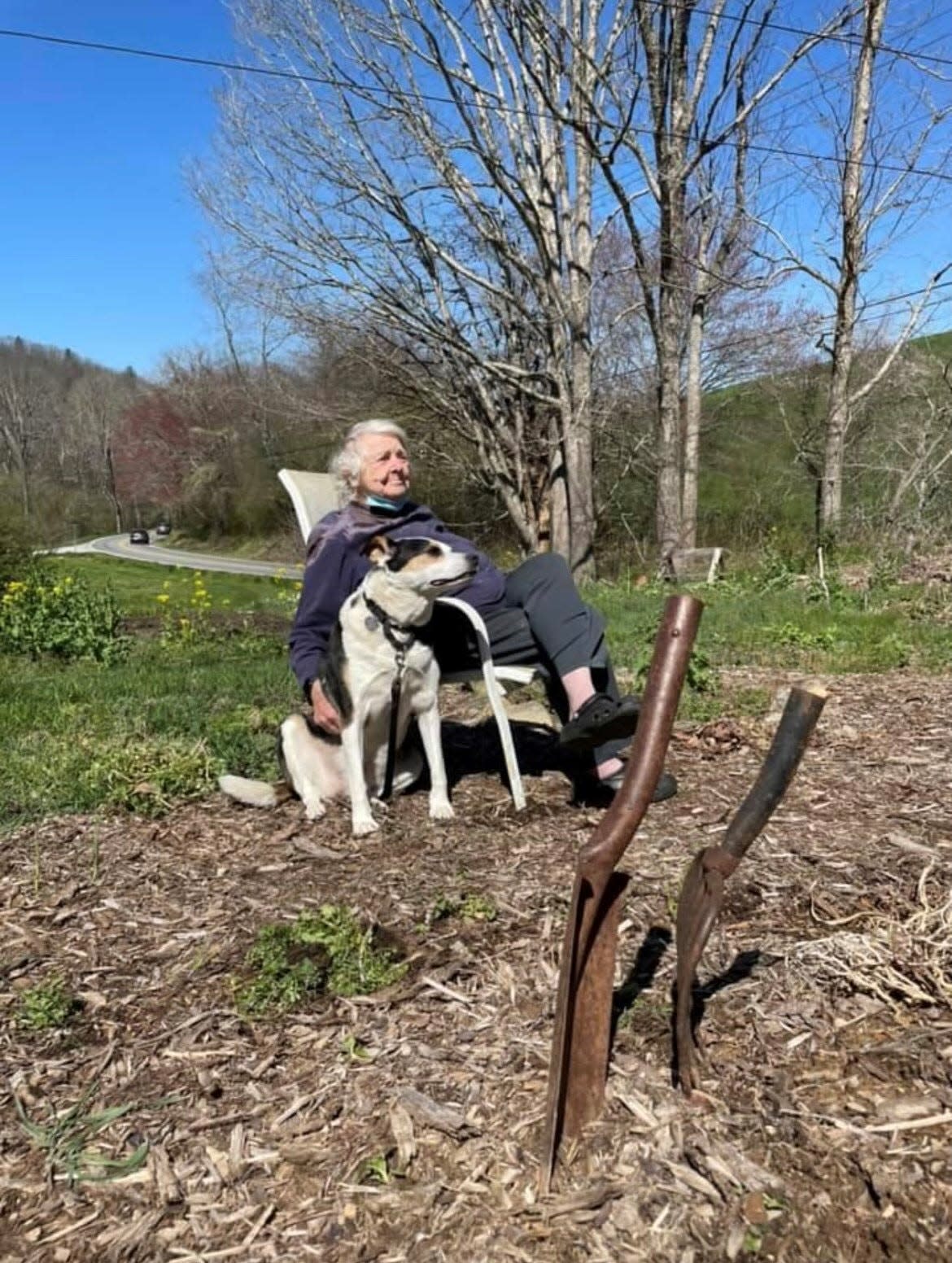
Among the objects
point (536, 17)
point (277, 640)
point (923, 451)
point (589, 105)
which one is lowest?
point (277, 640)

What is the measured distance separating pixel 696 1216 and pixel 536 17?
1483cm

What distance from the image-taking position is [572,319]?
1493cm

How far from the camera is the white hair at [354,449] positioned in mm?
3873

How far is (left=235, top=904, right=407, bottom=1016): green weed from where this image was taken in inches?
89.6

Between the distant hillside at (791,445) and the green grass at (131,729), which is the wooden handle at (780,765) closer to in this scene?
the green grass at (131,729)

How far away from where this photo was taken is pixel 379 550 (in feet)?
11.5

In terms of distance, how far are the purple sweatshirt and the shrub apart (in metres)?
4.70

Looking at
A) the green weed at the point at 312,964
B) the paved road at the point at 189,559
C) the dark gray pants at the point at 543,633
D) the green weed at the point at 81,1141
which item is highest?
the dark gray pants at the point at 543,633

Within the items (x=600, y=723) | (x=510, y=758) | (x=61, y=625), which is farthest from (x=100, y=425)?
(x=600, y=723)

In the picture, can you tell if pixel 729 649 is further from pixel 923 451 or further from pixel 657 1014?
pixel 923 451

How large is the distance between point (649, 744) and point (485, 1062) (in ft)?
2.84

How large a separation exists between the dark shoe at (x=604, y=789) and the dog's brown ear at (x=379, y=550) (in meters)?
1.19

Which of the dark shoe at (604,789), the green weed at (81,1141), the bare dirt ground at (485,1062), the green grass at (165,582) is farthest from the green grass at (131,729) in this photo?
the green grass at (165,582)

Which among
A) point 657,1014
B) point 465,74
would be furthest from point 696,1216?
point 465,74
